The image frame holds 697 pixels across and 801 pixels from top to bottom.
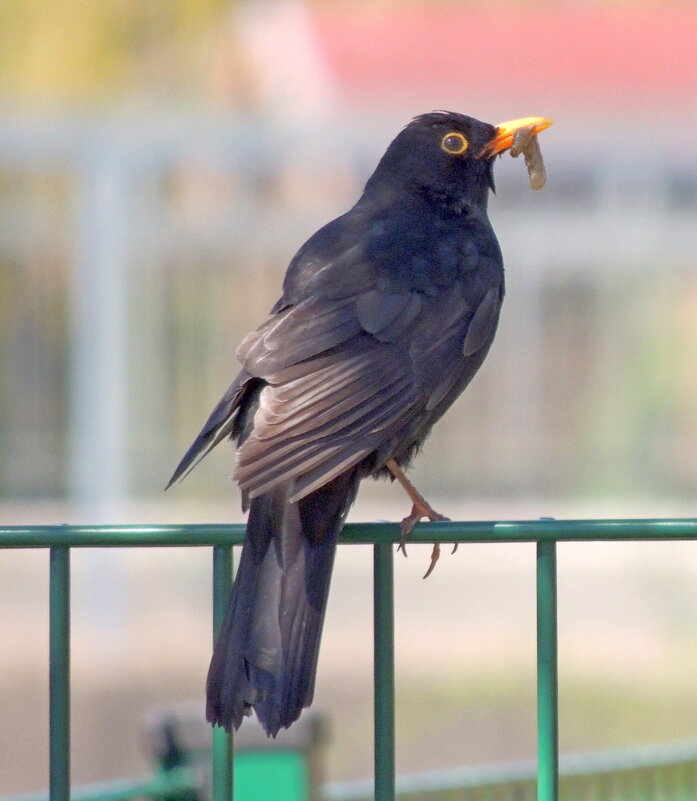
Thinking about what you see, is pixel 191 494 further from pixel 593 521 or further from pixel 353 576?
pixel 593 521

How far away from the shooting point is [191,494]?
10.2 m

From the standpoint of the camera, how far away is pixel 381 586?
262cm

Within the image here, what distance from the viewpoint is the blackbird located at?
2670 mm

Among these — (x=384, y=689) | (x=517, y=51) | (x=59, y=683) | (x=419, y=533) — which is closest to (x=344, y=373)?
(x=419, y=533)

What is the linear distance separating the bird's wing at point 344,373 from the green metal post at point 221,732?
0.72 ft

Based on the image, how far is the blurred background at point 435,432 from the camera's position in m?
9.84

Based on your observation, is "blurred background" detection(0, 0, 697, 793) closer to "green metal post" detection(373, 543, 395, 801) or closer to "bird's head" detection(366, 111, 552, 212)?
"bird's head" detection(366, 111, 552, 212)

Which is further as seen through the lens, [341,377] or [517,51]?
[517,51]

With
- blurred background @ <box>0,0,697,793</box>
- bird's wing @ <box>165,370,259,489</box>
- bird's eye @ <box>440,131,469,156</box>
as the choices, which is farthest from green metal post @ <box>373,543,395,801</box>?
blurred background @ <box>0,0,697,793</box>

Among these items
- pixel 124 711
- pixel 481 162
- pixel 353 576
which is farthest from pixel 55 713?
pixel 353 576

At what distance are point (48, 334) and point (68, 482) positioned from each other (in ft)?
3.92

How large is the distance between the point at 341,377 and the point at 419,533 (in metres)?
0.74

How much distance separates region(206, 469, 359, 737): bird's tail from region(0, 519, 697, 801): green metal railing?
7 cm

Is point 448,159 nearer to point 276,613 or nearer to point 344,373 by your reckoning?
point 344,373
